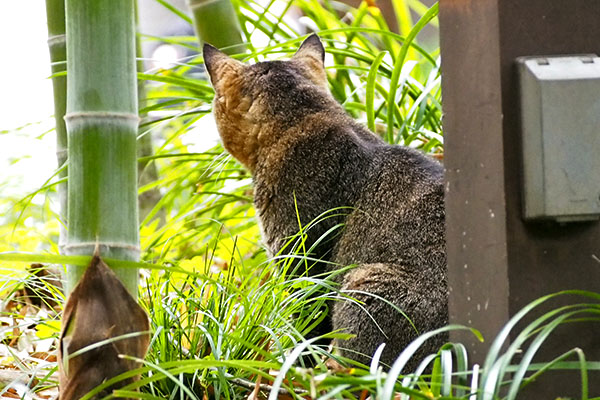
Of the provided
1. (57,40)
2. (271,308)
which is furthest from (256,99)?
(271,308)

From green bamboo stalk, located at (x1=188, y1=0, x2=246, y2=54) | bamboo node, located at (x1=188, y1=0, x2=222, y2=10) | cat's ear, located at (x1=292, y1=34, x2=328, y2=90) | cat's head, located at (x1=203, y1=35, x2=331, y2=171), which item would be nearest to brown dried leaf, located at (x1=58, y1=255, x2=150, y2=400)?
cat's head, located at (x1=203, y1=35, x2=331, y2=171)

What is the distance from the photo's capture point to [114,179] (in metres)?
1.63

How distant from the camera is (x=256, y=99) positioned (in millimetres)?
3295

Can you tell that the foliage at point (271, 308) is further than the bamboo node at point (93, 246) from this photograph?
No

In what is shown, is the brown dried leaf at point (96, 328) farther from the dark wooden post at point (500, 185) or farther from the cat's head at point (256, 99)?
the cat's head at point (256, 99)

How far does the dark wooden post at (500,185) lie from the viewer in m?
1.62

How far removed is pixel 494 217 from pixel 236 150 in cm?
186

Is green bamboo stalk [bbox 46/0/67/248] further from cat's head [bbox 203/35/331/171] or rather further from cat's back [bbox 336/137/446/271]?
cat's back [bbox 336/137/446/271]

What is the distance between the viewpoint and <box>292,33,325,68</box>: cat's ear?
345 cm

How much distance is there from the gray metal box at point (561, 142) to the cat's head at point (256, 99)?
1.68 meters

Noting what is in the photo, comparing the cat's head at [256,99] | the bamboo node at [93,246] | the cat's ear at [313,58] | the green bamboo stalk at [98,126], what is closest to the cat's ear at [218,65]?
the cat's head at [256,99]

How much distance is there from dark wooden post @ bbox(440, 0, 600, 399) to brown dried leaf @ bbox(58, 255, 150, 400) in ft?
2.35

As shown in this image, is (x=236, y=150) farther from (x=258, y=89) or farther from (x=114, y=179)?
(x=114, y=179)

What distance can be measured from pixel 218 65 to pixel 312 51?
0.44 m
